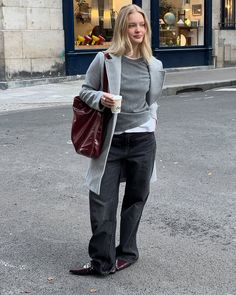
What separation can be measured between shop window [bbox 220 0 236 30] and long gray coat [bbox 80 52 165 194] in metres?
17.0

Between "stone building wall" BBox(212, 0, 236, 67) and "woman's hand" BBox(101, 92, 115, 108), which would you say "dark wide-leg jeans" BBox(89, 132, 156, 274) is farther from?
"stone building wall" BBox(212, 0, 236, 67)

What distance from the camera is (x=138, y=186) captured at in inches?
149

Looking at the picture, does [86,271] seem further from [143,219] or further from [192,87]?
[192,87]

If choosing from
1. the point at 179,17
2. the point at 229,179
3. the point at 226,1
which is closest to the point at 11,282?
the point at 229,179

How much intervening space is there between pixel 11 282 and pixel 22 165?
3.37 meters

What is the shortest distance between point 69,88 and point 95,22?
10.7 ft

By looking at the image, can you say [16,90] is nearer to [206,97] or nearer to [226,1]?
[206,97]

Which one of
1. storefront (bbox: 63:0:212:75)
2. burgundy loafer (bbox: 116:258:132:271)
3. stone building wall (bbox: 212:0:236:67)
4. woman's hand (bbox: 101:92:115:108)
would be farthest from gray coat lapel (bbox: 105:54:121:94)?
stone building wall (bbox: 212:0:236:67)

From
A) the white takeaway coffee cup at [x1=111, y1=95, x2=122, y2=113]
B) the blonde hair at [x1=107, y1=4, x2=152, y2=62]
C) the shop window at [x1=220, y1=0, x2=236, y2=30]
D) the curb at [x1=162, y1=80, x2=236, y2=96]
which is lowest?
the curb at [x1=162, y1=80, x2=236, y2=96]

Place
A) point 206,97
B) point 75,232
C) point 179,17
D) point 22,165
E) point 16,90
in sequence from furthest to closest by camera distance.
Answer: point 179,17 < point 16,90 < point 206,97 < point 22,165 < point 75,232

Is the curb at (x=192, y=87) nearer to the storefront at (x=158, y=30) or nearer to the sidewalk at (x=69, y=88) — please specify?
the sidewalk at (x=69, y=88)

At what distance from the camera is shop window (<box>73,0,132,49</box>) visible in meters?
16.8

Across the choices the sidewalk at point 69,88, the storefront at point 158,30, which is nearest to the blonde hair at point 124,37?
the sidewalk at point 69,88

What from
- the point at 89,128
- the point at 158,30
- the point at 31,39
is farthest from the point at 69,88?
the point at 89,128
